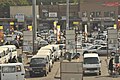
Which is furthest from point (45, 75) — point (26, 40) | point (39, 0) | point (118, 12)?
point (39, 0)

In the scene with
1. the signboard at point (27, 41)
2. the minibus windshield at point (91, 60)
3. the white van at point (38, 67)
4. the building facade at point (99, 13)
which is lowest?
the white van at point (38, 67)

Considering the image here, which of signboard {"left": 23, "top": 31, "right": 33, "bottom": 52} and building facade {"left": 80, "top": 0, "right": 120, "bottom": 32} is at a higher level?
building facade {"left": 80, "top": 0, "right": 120, "bottom": 32}

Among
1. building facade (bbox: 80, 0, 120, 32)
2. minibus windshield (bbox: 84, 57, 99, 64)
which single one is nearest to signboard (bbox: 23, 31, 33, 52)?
minibus windshield (bbox: 84, 57, 99, 64)

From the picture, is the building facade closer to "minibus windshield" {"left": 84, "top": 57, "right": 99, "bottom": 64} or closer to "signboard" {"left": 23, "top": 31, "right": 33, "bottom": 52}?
"signboard" {"left": 23, "top": 31, "right": 33, "bottom": 52}

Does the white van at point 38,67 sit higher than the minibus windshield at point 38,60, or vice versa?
the minibus windshield at point 38,60

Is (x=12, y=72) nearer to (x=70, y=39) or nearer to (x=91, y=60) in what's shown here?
(x=91, y=60)

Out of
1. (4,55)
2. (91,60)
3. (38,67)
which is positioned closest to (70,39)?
(4,55)

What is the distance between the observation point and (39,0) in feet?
452

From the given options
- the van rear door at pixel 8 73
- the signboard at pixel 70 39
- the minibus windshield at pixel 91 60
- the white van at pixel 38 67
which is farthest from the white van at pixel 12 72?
the signboard at pixel 70 39

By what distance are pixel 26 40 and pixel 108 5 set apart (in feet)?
187

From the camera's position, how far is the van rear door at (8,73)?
2466 centimetres

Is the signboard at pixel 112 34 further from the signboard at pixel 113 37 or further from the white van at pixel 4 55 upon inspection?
the white van at pixel 4 55

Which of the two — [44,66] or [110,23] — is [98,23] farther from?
[44,66]

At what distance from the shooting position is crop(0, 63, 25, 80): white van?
24.6 m
